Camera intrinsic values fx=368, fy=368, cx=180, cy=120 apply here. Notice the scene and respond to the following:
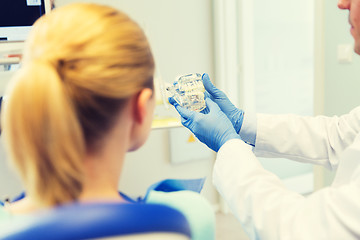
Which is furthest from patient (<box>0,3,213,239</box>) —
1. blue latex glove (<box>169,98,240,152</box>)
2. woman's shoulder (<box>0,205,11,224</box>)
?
blue latex glove (<box>169,98,240,152</box>)

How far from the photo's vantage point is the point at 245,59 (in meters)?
2.39

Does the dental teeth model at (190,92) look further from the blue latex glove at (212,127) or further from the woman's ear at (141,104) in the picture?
the woman's ear at (141,104)

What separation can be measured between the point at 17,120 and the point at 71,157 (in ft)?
0.30

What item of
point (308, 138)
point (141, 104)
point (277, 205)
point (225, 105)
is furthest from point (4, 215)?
point (308, 138)

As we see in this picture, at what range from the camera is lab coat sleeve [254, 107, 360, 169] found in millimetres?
1250

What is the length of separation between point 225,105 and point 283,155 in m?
0.27

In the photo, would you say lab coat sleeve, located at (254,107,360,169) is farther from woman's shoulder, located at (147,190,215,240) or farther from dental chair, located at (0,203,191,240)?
dental chair, located at (0,203,191,240)

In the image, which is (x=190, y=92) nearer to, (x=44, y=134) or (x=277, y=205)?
(x=277, y=205)

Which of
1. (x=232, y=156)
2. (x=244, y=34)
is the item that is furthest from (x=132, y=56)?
(x=244, y=34)

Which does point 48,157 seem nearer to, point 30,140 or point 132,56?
point 30,140

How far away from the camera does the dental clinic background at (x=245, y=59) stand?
1.97 m

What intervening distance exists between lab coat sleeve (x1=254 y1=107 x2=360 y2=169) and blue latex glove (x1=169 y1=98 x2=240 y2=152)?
277 millimetres

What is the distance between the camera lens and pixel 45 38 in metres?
0.57

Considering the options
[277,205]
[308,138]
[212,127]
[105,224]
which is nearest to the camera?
[105,224]
